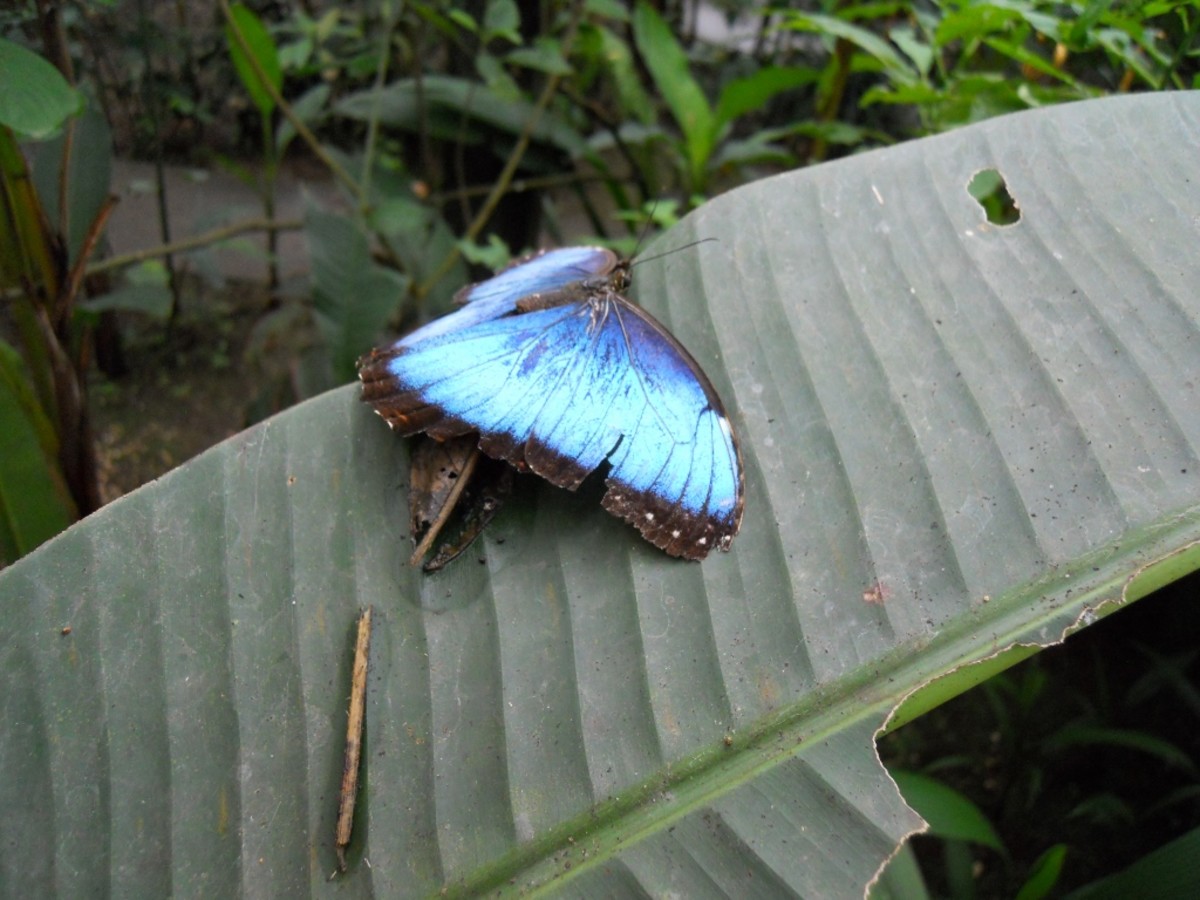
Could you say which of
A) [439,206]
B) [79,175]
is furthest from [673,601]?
[439,206]

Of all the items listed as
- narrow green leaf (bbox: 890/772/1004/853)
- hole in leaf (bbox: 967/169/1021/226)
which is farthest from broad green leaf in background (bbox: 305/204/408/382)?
narrow green leaf (bbox: 890/772/1004/853)

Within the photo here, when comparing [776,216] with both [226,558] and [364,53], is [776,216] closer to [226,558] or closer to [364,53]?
[226,558]

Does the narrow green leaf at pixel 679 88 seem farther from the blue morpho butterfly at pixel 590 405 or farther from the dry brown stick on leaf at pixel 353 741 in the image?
the dry brown stick on leaf at pixel 353 741

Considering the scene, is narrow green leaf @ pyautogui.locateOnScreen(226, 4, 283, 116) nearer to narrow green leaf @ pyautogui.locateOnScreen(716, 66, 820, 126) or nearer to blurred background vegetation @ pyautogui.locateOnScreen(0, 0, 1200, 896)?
blurred background vegetation @ pyautogui.locateOnScreen(0, 0, 1200, 896)

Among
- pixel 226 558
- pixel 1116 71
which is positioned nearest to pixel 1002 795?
pixel 1116 71

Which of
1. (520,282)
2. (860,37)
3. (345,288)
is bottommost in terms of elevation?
(345,288)

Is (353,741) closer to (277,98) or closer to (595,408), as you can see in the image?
(595,408)
